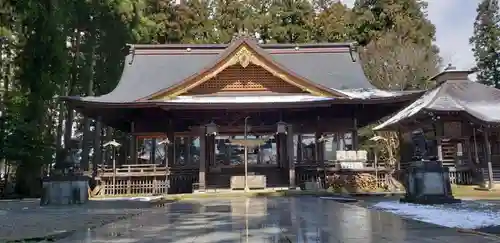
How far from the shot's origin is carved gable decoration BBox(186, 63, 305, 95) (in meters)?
Result: 19.2

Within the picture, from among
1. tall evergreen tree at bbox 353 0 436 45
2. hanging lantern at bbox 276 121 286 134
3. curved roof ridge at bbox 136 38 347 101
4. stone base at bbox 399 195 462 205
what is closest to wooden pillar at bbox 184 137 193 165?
curved roof ridge at bbox 136 38 347 101

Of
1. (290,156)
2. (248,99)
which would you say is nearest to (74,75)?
(248,99)

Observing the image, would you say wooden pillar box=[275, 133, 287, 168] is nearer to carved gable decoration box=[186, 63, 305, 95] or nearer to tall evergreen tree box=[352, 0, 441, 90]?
carved gable decoration box=[186, 63, 305, 95]

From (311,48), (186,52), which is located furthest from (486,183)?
(186,52)

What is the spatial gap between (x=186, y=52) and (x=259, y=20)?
49.2 ft

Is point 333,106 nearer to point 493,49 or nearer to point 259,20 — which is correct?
point 259,20

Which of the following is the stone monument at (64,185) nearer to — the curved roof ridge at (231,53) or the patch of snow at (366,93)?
the curved roof ridge at (231,53)

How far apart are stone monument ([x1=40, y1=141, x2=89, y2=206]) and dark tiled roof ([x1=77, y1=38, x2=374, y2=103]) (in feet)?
22.3

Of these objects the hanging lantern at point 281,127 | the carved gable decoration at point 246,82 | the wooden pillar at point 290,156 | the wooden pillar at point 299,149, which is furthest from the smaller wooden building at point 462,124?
the carved gable decoration at point 246,82

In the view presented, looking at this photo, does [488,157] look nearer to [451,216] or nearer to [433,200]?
[433,200]

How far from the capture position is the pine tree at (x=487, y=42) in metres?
42.5

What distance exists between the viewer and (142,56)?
23734 millimetres

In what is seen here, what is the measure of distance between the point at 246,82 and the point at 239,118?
1.57 meters

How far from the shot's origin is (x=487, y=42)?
4294 centimetres
